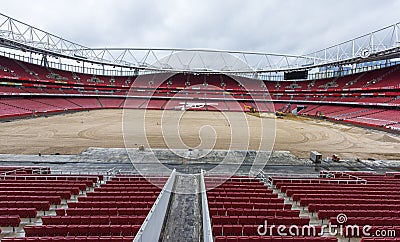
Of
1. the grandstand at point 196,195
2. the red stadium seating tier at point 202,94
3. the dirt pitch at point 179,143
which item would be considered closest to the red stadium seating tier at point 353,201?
the grandstand at point 196,195

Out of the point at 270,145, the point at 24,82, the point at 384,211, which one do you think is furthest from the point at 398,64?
the point at 24,82

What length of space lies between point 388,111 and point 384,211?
49117 mm

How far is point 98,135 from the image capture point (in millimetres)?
28266

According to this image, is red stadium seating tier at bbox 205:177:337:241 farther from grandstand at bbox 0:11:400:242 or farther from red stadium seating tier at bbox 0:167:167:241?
red stadium seating tier at bbox 0:167:167:241

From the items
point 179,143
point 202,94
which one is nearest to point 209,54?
point 202,94

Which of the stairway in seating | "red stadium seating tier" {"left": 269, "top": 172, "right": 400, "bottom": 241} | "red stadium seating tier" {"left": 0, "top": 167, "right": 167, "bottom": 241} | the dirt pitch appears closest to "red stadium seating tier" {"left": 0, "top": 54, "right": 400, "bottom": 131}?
the dirt pitch

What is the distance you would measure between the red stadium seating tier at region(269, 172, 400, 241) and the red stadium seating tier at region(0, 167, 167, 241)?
6.10 m

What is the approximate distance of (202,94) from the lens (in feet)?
259

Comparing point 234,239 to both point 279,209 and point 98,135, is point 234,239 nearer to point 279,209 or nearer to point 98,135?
point 279,209

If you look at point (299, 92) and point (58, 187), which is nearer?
point (58, 187)

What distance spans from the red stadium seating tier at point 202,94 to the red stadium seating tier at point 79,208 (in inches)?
1159

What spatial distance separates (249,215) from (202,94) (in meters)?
72.4

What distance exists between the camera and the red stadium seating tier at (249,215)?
19.7 feet

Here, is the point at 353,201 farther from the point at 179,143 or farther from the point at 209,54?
the point at 209,54
